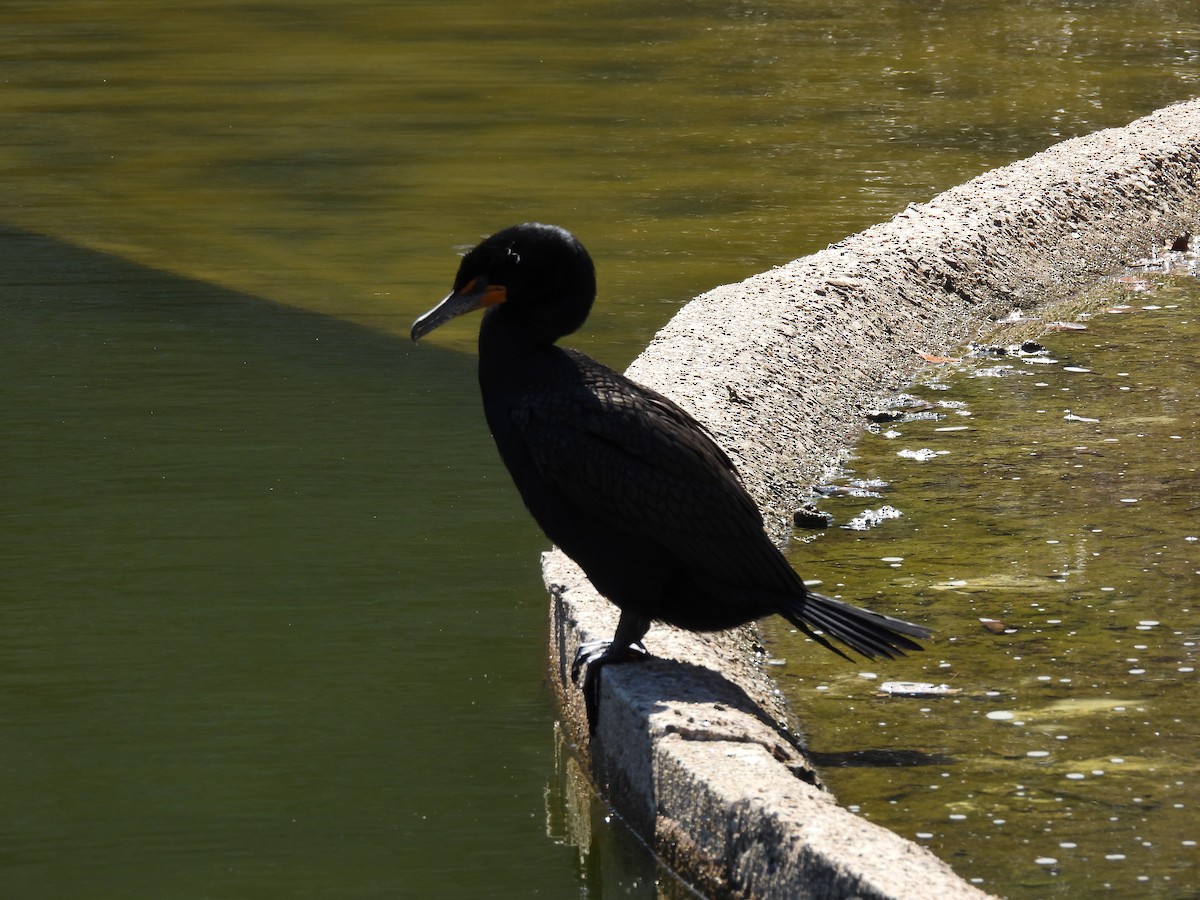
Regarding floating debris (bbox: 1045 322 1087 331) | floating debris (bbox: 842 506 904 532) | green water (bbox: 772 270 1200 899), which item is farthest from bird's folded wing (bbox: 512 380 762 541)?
floating debris (bbox: 1045 322 1087 331)

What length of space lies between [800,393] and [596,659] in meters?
1.98

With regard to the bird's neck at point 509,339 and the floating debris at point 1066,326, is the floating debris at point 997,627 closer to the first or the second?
the bird's neck at point 509,339

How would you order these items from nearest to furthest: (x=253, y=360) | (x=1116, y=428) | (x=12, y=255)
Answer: (x=1116, y=428) → (x=253, y=360) → (x=12, y=255)

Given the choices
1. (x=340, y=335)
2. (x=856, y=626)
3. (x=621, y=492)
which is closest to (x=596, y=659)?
(x=621, y=492)

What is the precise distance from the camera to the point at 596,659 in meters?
3.53

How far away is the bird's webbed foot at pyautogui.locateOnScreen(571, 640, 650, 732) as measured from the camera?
3.51m

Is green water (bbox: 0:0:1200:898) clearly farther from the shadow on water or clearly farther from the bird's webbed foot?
the bird's webbed foot

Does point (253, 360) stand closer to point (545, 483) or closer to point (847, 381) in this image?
point (847, 381)

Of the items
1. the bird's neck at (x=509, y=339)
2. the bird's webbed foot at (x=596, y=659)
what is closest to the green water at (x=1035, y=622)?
the bird's webbed foot at (x=596, y=659)

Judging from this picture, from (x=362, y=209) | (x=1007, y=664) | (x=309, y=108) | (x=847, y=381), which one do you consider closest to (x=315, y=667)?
(x=1007, y=664)

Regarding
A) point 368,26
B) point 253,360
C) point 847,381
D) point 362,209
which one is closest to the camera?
point 847,381

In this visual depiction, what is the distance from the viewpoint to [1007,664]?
390 cm

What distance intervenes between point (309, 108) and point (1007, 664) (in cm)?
716

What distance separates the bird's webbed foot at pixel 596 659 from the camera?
3506mm
